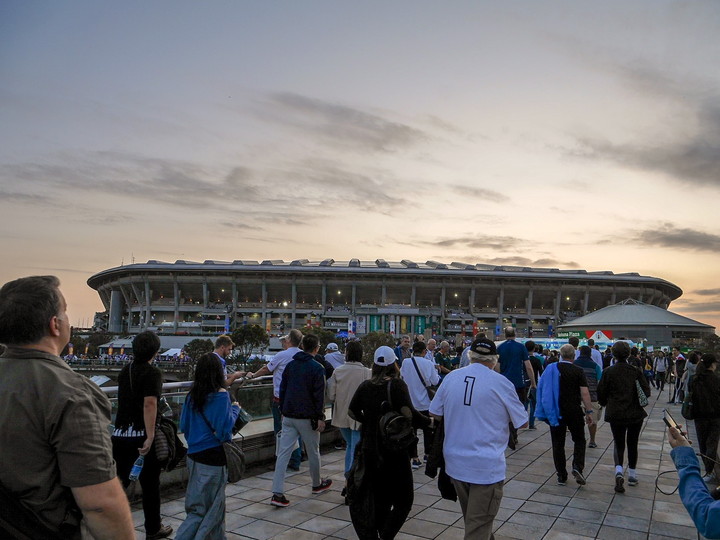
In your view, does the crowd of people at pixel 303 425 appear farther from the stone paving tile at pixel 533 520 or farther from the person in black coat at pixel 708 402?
the stone paving tile at pixel 533 520

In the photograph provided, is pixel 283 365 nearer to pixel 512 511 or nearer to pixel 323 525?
pixel 323 525

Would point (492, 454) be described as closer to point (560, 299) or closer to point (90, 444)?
point (90, 444)

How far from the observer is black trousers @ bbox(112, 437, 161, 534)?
4809mm

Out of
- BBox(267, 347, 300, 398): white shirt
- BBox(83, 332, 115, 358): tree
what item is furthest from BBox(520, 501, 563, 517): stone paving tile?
BBox(83, 332, 115, 358): tree

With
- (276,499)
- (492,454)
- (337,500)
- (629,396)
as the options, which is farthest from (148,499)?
(629,396)

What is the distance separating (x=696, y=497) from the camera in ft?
6.97

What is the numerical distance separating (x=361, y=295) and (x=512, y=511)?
91.9 metres

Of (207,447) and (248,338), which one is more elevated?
(207,447)

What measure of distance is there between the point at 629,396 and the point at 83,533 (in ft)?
23.5

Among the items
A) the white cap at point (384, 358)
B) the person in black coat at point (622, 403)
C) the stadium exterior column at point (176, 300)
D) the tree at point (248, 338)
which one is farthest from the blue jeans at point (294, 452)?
the stadium exterior column at point (176, 300)

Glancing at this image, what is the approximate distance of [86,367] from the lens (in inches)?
2055

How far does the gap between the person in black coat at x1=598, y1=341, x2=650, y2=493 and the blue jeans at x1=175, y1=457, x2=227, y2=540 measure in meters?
5.34

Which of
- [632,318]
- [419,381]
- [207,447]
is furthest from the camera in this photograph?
[632,318]

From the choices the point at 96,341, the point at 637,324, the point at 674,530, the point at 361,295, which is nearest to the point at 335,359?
the point at 674,530
